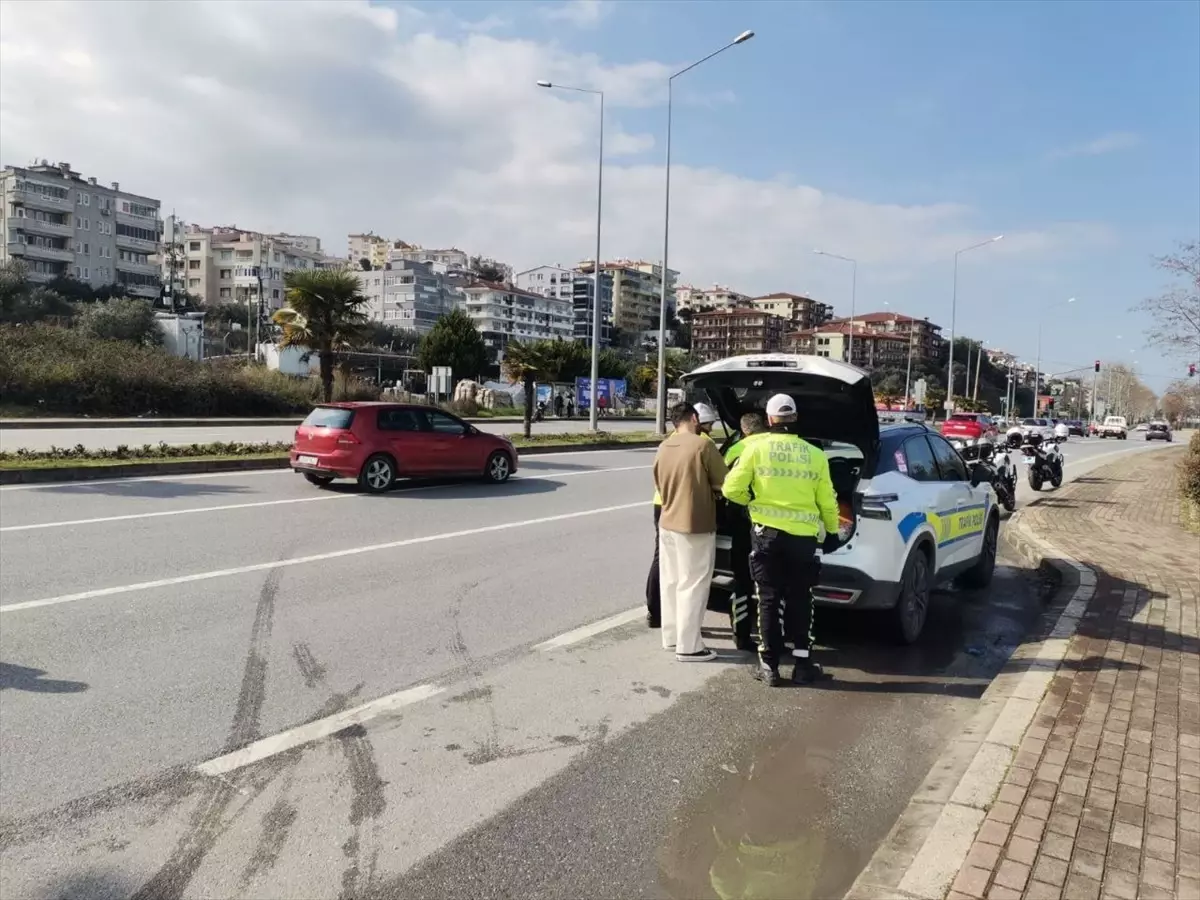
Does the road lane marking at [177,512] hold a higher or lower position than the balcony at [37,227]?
lower

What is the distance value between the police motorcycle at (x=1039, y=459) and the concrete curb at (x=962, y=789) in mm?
12133

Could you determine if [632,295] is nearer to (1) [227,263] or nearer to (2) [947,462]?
(1) [227,263]

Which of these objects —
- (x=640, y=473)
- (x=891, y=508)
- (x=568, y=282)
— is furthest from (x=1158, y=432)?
(x=568, y=282)

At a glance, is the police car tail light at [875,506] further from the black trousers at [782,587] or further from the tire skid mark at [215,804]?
the tire skid mark at [215,804]

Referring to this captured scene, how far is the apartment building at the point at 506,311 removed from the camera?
135250 millimetres

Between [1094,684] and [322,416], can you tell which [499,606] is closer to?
[1094,684]

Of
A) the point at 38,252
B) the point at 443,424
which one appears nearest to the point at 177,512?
the point at 443,424

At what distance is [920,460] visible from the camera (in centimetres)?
694

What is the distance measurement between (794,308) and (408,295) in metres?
83.2

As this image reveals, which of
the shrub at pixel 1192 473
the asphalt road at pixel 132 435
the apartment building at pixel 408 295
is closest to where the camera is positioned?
the shrub at pixel 1192 473

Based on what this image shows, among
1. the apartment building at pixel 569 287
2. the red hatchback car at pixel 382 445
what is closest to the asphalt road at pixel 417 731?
the red hatchback car at pixel 382 445

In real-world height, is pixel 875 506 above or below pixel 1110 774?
above

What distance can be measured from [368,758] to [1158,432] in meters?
72.9

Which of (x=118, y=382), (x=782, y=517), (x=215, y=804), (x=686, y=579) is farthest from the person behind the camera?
(x=118, y=382)
